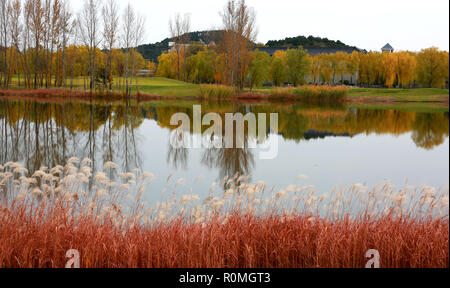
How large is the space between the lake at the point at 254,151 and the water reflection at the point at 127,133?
1.2 inches

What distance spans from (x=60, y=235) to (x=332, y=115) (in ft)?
80.8

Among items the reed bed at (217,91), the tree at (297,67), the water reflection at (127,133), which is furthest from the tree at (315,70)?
the water reflection at (127,133)

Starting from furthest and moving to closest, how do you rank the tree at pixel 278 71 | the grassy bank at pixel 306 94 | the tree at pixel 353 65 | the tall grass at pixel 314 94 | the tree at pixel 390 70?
the tree at pixel 353 65 → the tree at pixel 278 71 → the tall grass at pixel 314 94 → the tree at pixel 390 70 → the grassy bank at pixel 306 94

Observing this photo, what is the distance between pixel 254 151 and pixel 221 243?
9637mm

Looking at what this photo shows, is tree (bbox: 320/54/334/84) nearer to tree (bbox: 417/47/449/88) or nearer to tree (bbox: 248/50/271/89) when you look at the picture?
tree (bbox: 248/50/271/89)

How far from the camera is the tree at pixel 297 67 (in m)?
54.1

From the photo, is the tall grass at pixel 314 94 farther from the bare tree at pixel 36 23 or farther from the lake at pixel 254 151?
the bare tree at pixel 36 23

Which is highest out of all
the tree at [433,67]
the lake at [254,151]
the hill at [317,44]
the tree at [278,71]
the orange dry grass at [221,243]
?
the hill at [317,44]

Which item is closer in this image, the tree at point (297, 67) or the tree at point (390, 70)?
the tree at point (390, 70)

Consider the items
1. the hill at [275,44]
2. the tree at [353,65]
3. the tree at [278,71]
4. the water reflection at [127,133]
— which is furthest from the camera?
the hill at [275,44]

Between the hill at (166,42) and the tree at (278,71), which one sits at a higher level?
the hill at (166,42)

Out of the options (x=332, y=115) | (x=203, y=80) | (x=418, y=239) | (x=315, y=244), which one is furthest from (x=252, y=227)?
(x=203, y=80)

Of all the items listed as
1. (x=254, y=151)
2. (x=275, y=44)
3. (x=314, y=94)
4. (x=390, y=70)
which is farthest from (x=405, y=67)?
(x=275, y=44)

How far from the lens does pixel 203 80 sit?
6294cm
